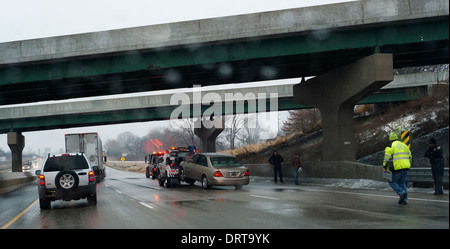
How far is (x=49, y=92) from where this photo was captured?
3008 cm

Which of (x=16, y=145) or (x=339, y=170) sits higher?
(x=16, y=145)

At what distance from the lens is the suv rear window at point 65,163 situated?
15.0 m

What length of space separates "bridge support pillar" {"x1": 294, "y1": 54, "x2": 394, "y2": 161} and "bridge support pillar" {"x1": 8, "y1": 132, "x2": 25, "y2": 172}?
129 ft

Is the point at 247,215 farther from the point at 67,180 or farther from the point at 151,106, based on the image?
the point at 151,106

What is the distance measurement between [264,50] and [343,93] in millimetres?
5018

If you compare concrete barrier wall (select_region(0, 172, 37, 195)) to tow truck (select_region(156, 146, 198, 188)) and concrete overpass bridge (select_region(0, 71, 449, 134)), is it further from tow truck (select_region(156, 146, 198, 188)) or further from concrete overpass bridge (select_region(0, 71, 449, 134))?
concrete overpass bridge (select_region(0, 71, 449, 134))

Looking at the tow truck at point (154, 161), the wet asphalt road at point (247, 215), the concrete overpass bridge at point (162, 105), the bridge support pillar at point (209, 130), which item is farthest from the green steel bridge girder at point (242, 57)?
the bridge support pillar at point (209, 130)

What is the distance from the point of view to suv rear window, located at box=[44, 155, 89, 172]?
1502 cm

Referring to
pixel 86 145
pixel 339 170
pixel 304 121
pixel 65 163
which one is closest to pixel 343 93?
pixel 339 170

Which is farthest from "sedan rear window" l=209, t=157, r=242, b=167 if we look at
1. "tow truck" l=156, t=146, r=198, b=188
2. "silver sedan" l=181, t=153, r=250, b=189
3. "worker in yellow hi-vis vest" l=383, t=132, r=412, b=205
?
"worker in yellow hi-vis vest" l=383, t=132, r=412, b=205

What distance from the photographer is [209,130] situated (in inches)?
2152

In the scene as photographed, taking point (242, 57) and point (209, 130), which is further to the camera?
point (209, 130)

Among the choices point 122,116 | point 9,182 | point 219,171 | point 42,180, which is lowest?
point 9,182
